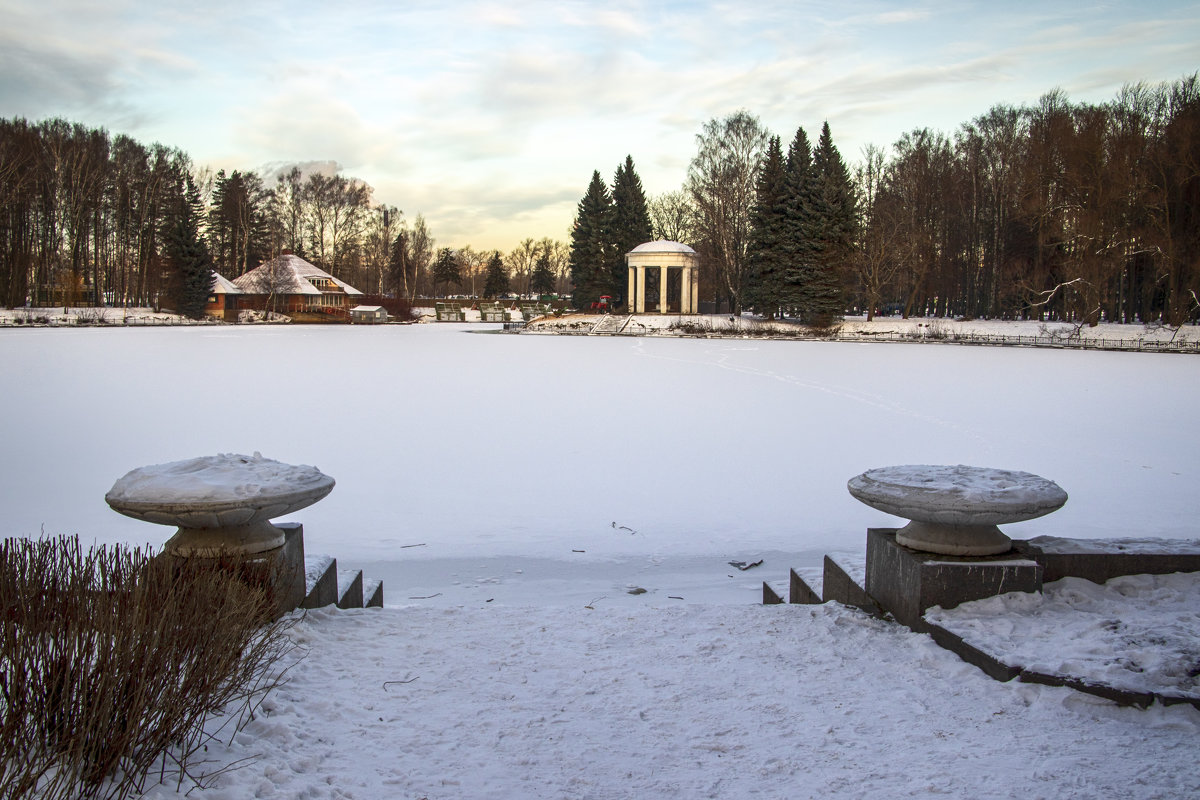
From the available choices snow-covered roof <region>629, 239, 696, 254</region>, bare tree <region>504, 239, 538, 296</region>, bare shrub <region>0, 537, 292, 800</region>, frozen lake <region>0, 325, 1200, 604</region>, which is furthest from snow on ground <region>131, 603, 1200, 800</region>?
bare tree <region>504, 239, 538, 296</region>

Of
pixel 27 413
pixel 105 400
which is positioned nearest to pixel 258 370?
pixel 105 400

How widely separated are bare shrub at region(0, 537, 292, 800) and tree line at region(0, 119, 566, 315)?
180 ft

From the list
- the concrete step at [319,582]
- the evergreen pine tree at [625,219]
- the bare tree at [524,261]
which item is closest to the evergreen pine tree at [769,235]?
the evergreen pine tree at [625,219]

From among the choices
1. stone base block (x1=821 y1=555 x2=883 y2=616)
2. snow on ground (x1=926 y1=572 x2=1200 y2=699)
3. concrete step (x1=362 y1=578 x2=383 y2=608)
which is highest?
snow on ground (x1=926 y1=572 x2=1200 y2=699)

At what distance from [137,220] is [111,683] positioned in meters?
64.5

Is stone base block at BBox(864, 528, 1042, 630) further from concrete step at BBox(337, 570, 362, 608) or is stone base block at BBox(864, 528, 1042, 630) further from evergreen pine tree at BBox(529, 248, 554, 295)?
evergreen pine tree at BBox(529, 248, 554, 295)

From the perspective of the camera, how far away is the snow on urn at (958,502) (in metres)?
3.85

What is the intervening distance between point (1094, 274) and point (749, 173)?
19.8 meters

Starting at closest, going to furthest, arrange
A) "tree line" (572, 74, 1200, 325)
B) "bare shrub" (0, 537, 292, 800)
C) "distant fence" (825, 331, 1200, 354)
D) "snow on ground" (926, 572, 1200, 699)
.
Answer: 1. "bare shrub" (0, 537, 292, 800)
2. "snow on ground" (926, 572, 1200, 699)
3. "distant fence" (825, 331, 1200, 354)
4. "tree line" (572, 74, 1200, 325)

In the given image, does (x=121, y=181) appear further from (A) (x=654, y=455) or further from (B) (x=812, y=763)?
(B) (x=812, y=763)

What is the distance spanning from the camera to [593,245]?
56000mm

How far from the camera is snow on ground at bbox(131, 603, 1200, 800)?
2.48 metres

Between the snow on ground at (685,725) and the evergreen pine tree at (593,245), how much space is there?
174 ft

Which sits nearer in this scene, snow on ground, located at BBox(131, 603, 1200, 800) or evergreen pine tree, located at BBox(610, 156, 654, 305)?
snow on ground, located at BBox(131, 603, 1200, 800)
